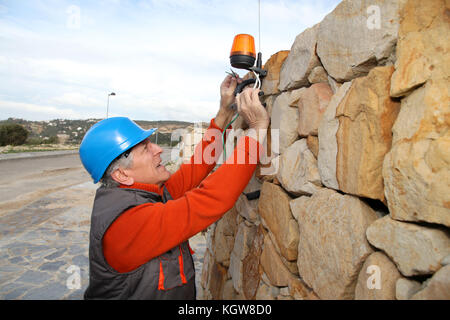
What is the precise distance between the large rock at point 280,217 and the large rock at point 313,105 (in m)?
0.43

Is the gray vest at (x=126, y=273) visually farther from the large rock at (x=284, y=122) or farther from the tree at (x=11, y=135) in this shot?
the tree at (x=11, y=135)

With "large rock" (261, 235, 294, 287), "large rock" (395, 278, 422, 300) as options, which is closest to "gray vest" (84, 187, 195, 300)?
"large rock" (261, 235, 294, 287)

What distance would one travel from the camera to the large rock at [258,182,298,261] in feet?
5.28

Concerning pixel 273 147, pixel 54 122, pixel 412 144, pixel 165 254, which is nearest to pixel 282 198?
pixel 273 147

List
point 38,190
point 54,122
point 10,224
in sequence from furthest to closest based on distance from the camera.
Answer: point 54,122, point 38,190, point 10,224

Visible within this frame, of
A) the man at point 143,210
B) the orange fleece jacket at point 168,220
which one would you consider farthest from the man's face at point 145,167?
the orange fleece jacket at point 168,220

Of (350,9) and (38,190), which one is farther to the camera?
(38,190)

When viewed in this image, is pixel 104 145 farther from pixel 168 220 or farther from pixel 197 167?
pixel 197 167

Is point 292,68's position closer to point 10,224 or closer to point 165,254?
point 165,254

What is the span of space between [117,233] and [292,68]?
4.32 ft

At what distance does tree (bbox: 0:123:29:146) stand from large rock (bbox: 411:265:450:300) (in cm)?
3328

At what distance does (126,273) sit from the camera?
1.49m

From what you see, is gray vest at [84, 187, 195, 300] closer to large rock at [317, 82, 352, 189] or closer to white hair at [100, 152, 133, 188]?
white hair at [100, 152, 133, 188]

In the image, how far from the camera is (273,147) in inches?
74.1
